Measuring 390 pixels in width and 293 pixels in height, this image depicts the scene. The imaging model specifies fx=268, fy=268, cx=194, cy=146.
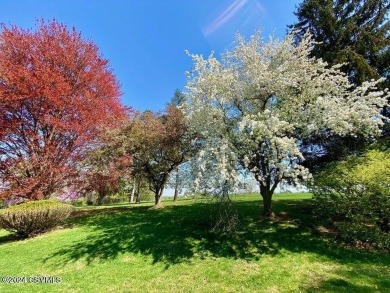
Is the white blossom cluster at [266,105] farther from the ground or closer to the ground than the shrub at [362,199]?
farther from the ground

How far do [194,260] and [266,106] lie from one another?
673 cm

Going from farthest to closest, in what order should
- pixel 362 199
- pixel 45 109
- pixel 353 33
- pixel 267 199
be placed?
pixel 353 33 < pixel 45 109 < pixel 267 199 < pixel 362 199

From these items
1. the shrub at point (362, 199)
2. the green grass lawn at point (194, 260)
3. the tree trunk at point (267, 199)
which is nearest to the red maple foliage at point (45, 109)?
the green grass lawn at point (194, 260)

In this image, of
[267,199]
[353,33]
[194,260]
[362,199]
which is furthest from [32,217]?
[353,33]

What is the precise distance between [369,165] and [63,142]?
14226 millimetres

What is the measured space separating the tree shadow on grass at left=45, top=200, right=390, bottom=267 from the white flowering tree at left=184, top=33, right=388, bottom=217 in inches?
74.4

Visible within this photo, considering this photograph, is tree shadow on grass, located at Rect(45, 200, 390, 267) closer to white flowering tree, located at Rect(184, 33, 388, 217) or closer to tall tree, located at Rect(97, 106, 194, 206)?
white flowering tree, located at Rect(184, 33, 388, 217)

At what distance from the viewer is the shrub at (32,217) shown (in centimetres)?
1098

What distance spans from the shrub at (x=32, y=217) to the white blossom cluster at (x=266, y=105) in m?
6.88

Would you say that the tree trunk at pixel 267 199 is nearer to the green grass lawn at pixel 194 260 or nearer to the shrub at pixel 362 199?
the green grass lawn at pixel 194 260

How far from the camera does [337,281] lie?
6977 millimetres

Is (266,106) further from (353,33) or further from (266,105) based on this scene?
(353,33)

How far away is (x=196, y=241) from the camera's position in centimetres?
1007

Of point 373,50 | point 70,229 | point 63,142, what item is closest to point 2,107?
point 63,142
